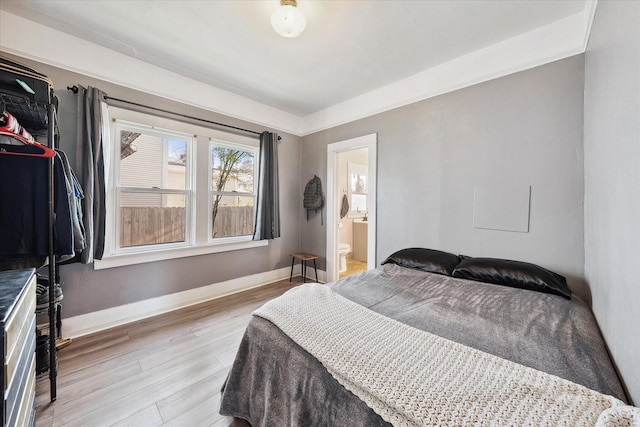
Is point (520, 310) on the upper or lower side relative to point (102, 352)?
upper

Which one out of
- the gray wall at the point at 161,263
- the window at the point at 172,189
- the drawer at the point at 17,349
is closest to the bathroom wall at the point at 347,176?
the gray wall at the point at 161,263

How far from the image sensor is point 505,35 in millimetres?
2125

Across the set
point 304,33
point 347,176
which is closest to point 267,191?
point 304,33

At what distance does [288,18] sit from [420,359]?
209cm

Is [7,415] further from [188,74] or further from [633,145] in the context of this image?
[188,74]

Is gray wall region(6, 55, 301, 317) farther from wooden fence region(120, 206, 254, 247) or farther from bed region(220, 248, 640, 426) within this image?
bed region(220, 248, 640, 426)

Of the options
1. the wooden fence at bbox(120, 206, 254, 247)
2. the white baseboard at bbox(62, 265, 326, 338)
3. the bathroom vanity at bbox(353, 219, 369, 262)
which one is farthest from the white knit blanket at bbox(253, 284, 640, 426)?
the bathroom vanity at bbox(353, 219, 369, 262)

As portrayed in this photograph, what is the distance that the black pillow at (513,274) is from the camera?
1759 millimetres

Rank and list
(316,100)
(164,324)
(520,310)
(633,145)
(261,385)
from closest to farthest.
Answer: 1. (633,145)
2. (261,385)
3. (520,310)
4. (164,324)
5. (316,100)

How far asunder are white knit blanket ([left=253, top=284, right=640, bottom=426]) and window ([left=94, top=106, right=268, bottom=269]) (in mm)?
2289

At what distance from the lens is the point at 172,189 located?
286 centimetres

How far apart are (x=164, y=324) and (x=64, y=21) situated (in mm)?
2722

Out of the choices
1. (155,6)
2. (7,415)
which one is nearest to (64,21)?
(155,6)

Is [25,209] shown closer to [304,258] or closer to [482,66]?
[304,258]
